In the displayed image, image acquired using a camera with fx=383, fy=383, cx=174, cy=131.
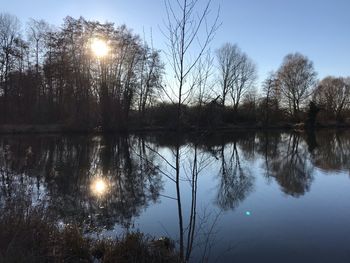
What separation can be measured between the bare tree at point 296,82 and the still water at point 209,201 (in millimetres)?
46767

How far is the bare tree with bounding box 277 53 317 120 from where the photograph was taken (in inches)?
2534

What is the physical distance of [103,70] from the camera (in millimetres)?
45938

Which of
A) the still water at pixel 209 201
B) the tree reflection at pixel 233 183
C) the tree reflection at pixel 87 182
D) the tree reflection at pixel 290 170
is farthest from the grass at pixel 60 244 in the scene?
the tree reflection at pixel 290 170

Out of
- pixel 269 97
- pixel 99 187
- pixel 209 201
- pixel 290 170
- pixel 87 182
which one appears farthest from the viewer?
pixel 269 97

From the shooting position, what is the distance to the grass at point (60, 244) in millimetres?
5551

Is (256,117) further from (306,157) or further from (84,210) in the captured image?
(84,210)

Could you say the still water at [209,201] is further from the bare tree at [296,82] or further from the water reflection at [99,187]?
the bare tree at [296,82]

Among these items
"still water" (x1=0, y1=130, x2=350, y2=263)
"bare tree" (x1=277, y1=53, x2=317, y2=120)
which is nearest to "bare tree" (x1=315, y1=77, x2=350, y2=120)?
"bare tree" (x1=277, y1=53, x2=317, y2=120)

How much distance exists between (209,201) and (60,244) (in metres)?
5.75

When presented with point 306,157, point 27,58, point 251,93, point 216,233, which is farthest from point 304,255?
point 251,93

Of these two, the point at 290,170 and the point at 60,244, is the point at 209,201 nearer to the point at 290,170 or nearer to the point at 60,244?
the point at 60,244

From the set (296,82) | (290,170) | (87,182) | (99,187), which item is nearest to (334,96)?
(296,82)

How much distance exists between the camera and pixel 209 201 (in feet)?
36.2

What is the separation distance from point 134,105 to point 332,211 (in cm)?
4184
